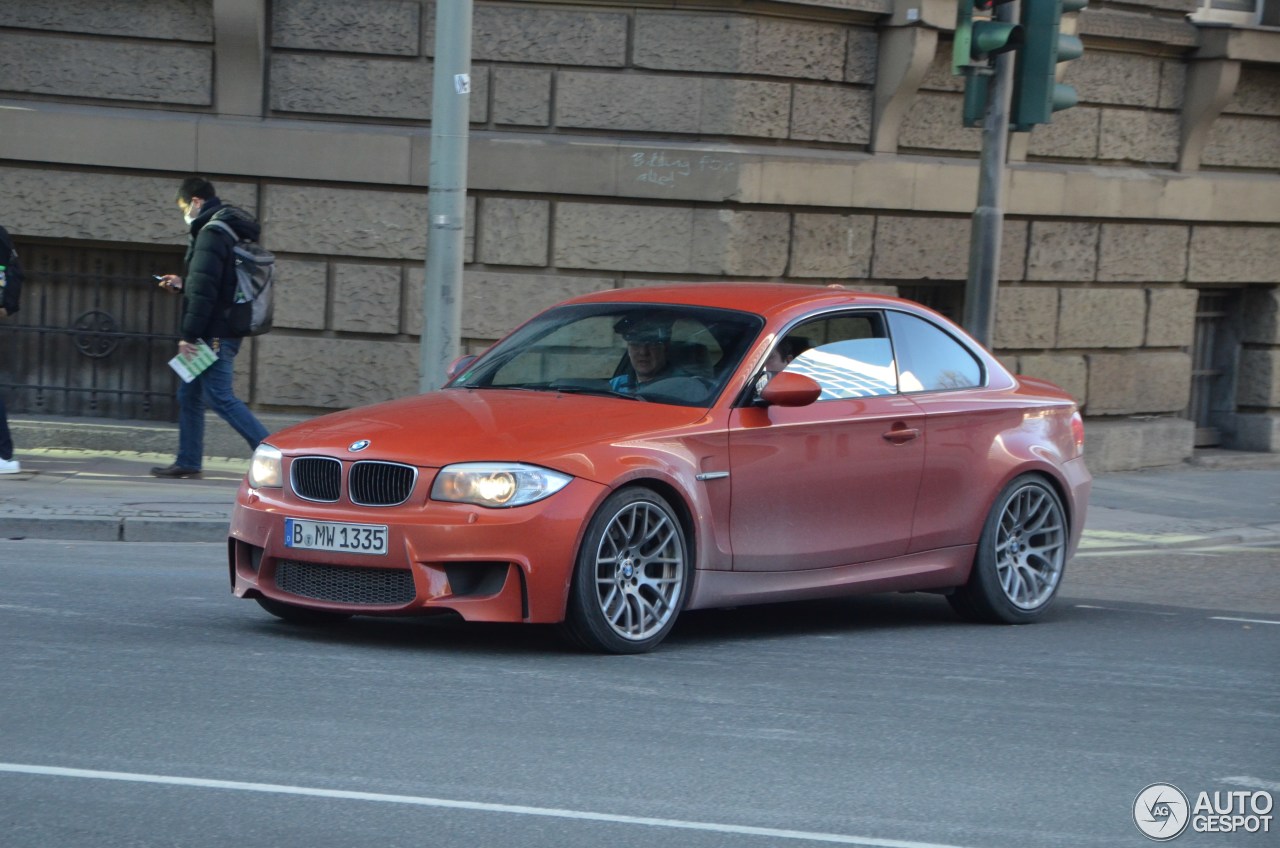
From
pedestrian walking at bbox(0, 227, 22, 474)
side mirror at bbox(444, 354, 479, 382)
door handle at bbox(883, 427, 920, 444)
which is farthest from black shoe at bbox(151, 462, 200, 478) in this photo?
door handle at bbox(883, 427, 920, 444)

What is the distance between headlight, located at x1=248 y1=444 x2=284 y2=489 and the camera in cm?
673

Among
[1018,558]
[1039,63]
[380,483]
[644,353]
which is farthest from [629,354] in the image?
[1039,63]

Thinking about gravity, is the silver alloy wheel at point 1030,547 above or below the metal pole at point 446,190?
below

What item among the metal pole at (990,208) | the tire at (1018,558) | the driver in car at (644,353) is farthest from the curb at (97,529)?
the metal pole at (990,208)

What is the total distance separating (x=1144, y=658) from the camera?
292 inches

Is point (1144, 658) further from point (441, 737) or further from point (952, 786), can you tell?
point (441, 737)

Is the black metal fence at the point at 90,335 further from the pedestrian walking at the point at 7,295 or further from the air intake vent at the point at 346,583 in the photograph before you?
the air intake vent at the point at 346,583

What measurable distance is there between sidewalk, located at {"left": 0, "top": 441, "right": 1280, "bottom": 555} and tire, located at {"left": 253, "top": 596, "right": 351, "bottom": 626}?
2.90 m

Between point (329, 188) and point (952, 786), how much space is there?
9.02 metres

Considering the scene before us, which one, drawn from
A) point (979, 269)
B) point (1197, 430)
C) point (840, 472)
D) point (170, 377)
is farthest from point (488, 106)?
point (1197, 430)

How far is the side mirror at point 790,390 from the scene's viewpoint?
698 cm

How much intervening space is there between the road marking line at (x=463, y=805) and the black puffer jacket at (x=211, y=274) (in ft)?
22.2

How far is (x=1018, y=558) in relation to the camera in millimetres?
8242

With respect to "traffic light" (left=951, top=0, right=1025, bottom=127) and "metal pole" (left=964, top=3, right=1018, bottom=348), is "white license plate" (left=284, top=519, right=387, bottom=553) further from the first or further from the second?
"traffic light" (left=951, top=0, right=1025, bottom=127)
